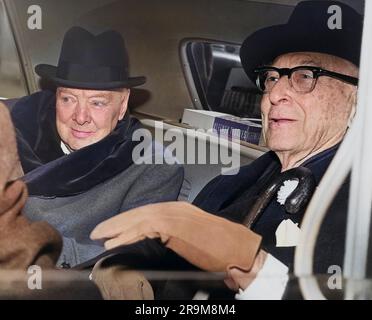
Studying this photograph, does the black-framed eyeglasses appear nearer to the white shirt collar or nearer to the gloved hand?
the gloved hand

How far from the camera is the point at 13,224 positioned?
2.73 m

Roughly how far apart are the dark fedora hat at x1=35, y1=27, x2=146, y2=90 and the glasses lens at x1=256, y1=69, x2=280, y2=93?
0.41 meters

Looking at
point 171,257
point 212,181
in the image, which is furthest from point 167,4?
point 171,257

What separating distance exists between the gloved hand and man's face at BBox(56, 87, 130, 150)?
0.30 metres

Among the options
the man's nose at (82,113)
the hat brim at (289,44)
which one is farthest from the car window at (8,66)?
the hat brim at (289,44)

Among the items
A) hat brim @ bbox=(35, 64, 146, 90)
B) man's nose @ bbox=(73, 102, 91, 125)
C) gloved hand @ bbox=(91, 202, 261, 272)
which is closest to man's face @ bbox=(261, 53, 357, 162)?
gloved hand @ bbox=(91, 202, 261, 272)

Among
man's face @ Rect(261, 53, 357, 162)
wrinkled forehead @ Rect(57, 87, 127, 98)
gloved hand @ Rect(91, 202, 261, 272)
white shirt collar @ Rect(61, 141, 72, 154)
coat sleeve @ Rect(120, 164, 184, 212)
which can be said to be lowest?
gloved hand @ Rect(91, 202, 261, 272)

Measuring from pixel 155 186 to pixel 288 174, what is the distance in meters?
0.47

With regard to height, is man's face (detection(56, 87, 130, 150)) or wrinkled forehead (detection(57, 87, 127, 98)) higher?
wrinkled forehead (detection(57, 87, 127, 98))

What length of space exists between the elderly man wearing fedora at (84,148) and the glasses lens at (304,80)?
1.65 feet

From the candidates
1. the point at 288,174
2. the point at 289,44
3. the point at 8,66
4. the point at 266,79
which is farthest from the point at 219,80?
the point at 8,66

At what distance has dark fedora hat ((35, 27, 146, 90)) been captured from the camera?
9.01 ft

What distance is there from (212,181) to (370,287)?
2.17 ft
